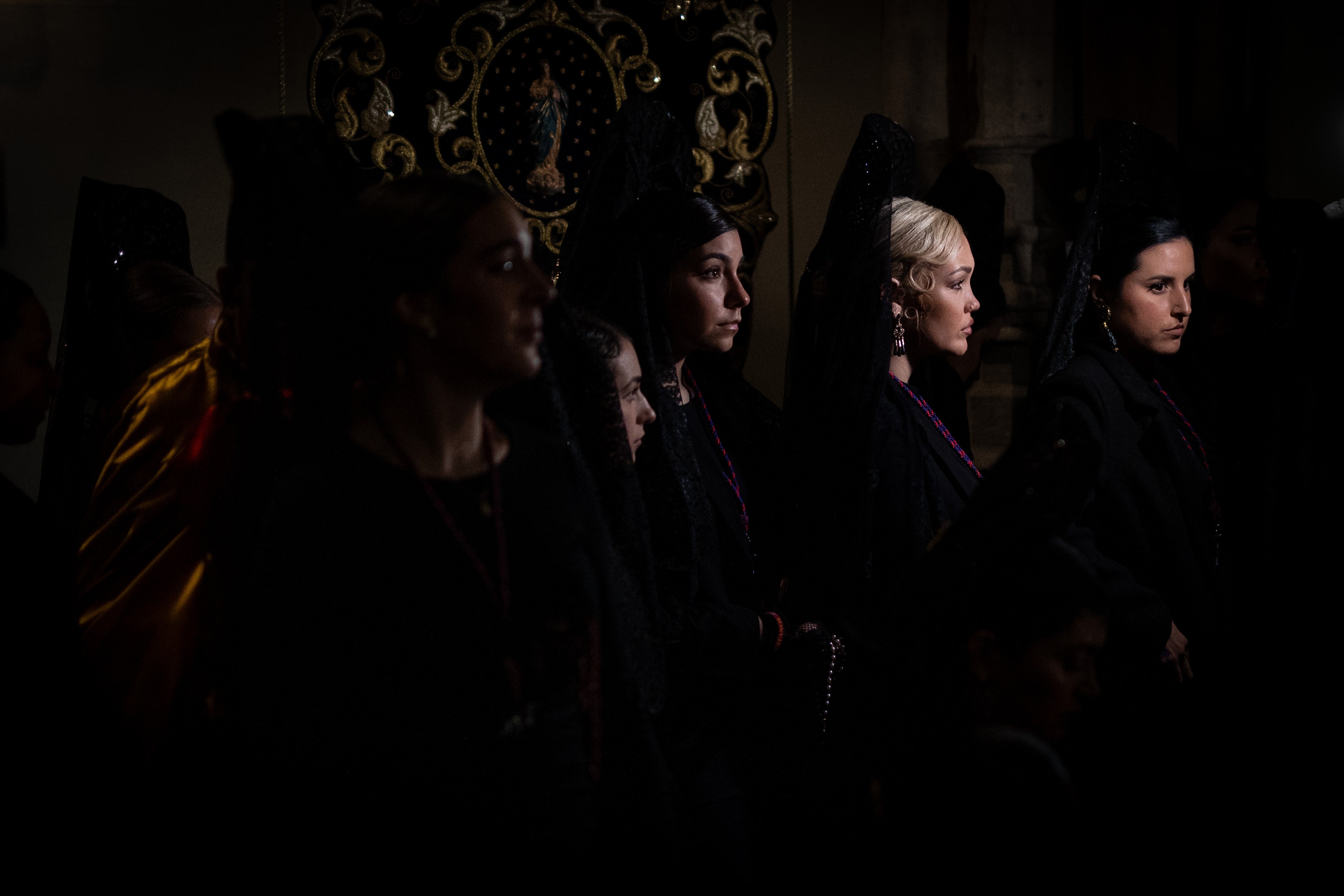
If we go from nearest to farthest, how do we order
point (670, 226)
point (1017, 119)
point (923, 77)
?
1. point (670, 226)
2. point (1017, 119)
3. point (923, 77)

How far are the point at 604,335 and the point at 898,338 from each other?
2.38ft

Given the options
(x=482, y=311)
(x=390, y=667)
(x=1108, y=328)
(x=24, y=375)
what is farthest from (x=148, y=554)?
(x=1108, y=328)

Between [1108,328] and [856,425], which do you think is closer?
[856,425]

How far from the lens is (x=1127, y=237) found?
2.20 m

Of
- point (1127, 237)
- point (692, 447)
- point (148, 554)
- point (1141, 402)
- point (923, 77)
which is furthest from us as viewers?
point (923, 77)

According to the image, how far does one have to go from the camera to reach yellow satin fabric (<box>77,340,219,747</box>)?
1098mm

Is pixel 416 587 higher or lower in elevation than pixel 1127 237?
lower

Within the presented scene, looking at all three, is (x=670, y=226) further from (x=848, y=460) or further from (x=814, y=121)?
(x=814, y=121)

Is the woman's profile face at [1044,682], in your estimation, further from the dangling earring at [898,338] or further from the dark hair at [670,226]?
the dark hair at [670,226]

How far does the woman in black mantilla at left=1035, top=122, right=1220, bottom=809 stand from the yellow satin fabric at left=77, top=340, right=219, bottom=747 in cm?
Answer: 116

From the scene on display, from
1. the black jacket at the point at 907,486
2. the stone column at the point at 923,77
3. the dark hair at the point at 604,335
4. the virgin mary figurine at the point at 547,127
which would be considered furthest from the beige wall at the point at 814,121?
the dark hair at the point at 604,335

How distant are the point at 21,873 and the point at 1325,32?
3831mm

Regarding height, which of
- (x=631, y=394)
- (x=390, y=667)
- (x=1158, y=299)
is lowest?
(x=390, y=667)

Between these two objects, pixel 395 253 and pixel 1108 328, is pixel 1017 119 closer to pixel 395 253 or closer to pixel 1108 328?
pixel 1108 328
